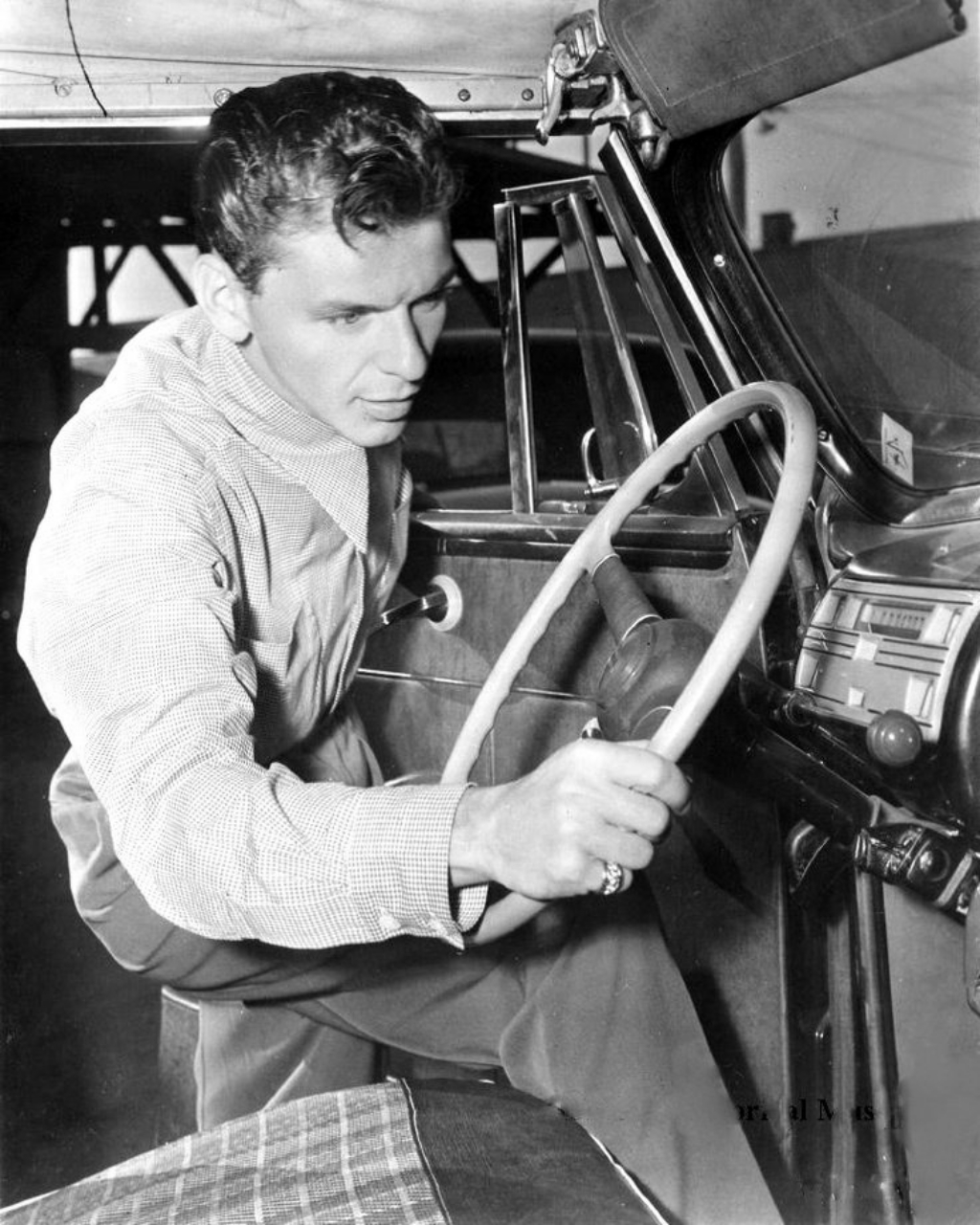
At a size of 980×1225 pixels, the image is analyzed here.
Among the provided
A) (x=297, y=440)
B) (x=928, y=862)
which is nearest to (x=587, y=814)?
(x=928, y=862)

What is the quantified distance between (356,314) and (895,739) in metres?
0.73

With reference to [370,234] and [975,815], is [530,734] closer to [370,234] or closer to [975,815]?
[975,815]

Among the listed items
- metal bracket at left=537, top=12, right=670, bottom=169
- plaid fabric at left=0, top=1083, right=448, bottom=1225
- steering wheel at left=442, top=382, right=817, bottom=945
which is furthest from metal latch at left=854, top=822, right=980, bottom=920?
metal bracket at left=537, top=12, right=670, bottom=169

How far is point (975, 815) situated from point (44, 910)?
81.7 inches

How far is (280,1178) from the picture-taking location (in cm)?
92

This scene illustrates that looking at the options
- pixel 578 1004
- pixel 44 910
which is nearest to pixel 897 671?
pixel 578 1004

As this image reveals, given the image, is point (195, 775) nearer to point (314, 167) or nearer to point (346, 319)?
point (346, 319)

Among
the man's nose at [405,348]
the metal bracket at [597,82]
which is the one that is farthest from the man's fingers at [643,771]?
the metal bracket at [597,82]

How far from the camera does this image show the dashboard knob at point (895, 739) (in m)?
1.12

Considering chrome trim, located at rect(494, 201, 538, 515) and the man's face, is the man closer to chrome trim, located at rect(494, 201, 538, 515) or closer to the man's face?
the man's face

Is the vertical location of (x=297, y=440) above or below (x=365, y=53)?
below

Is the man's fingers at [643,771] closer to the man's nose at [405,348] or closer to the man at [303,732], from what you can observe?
the man at [303,732]

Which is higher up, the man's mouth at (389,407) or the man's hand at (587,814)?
the man's mouth at (389,407)

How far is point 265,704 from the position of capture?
1.54 metres
